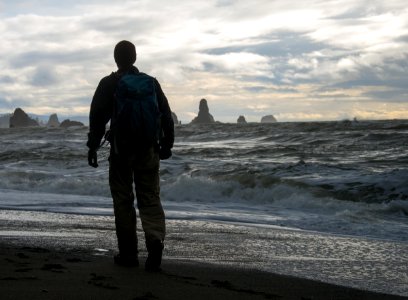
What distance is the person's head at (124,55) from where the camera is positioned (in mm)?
4785

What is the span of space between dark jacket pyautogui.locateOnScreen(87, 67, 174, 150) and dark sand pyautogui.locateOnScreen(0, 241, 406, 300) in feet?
3.17

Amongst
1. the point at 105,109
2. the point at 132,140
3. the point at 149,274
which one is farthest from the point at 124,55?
the point at 149,274

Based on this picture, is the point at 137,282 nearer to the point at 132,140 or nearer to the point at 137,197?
the point at 137,197

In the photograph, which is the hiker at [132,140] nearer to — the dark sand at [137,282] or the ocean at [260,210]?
the dark sand at [137,282]

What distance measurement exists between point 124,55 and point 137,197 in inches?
44.2

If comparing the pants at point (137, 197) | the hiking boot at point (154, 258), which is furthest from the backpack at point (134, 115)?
the hiking boot at point (154, 258)

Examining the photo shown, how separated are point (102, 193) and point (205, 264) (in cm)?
869

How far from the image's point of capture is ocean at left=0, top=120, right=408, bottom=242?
360 inches

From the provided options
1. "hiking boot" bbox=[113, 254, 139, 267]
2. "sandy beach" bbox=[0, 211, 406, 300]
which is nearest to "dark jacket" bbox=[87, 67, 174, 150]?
"hiking boot" bbox=[113, 254, 139, 267]

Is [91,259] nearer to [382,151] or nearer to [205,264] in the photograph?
[205,264]

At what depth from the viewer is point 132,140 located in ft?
14.9

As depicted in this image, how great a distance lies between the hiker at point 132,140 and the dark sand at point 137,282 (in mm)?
268

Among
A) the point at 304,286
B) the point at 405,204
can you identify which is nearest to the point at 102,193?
the point at 405,204

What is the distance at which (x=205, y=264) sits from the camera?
198 inches
